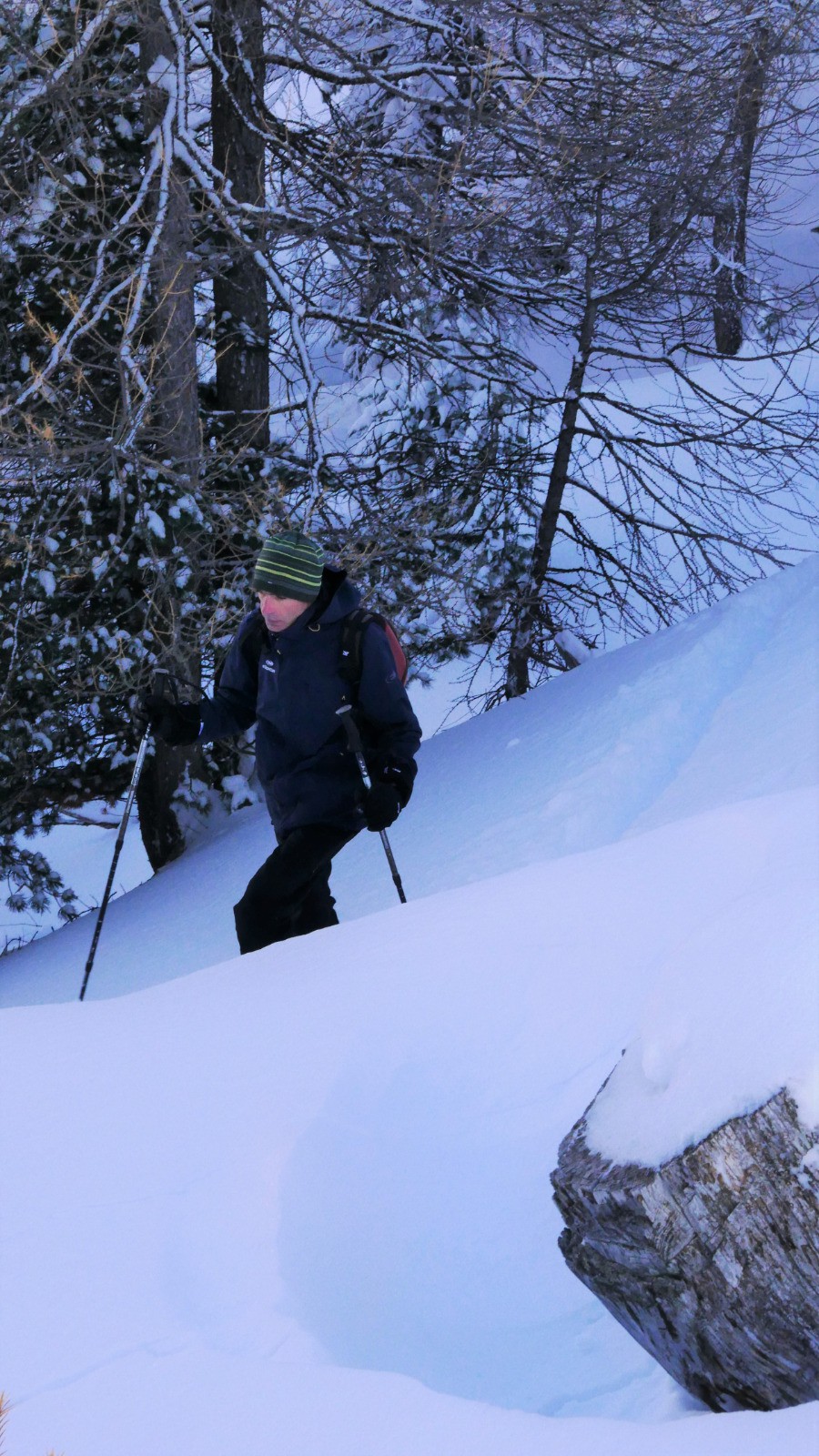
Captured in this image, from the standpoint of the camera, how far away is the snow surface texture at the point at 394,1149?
6.54 ft

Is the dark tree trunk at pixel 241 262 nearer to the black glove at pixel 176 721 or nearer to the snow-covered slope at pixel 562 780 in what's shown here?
the snow-covered slope at pixel 562 780

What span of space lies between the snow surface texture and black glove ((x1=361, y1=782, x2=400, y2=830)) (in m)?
0.37

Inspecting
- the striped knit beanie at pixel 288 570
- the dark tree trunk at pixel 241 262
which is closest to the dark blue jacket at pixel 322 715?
the striped knit beanie at pixel 288 570

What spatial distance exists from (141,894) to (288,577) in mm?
4387

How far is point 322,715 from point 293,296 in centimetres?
530

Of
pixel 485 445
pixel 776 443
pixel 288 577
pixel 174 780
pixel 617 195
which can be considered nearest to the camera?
pixel 288 577

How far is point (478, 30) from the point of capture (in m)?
8.89

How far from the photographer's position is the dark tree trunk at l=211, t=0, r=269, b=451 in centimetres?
869

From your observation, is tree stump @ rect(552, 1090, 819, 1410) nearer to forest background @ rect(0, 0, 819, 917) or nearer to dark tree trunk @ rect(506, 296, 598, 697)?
forest background @ rect(0, 0, 819, 917)

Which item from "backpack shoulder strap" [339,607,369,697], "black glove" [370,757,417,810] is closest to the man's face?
"backpack shoulder strap" [339,607,369,697]

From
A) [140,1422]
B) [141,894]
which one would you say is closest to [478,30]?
[141,894]

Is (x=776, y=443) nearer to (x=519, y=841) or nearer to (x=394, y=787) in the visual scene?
(x=519, y=841)

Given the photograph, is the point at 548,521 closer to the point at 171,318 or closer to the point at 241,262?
the point at 241,262

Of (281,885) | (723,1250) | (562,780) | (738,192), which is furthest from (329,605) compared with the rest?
(738,192)
